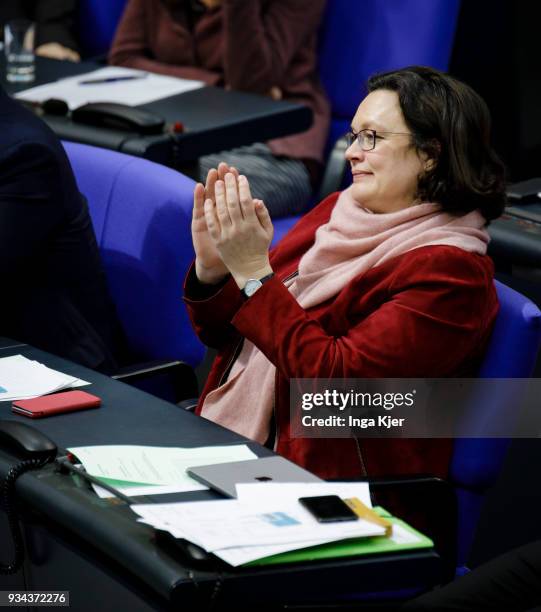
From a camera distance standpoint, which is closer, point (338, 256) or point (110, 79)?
point (338, 256)

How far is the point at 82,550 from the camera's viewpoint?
1556 mm

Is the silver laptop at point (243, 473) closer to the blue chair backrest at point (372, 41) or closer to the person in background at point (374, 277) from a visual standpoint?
the person in background at point (374, 277)

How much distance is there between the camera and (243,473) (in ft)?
5.14

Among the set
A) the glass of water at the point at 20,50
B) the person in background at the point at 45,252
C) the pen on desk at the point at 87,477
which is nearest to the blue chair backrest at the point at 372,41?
the glass of water at the point at 20,50

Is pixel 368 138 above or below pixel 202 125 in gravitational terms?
above

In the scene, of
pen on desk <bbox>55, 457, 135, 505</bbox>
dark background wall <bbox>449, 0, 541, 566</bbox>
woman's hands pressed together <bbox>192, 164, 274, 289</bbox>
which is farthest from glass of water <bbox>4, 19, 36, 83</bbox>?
pen on desk <bbox>55, 457, 135, 505</bbox>

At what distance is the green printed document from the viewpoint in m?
1.54

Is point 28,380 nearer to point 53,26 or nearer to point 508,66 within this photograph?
point 508,66

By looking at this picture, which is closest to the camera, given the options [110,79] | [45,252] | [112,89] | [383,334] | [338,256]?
[383,334]

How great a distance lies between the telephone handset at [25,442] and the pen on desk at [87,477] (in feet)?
0.07

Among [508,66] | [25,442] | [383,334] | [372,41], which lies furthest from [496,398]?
[508,66]

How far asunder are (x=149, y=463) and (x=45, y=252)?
87 centimetres

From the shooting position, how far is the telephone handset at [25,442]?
1.61m

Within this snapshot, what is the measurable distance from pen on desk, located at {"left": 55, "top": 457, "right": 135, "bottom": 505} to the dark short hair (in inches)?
30.8
